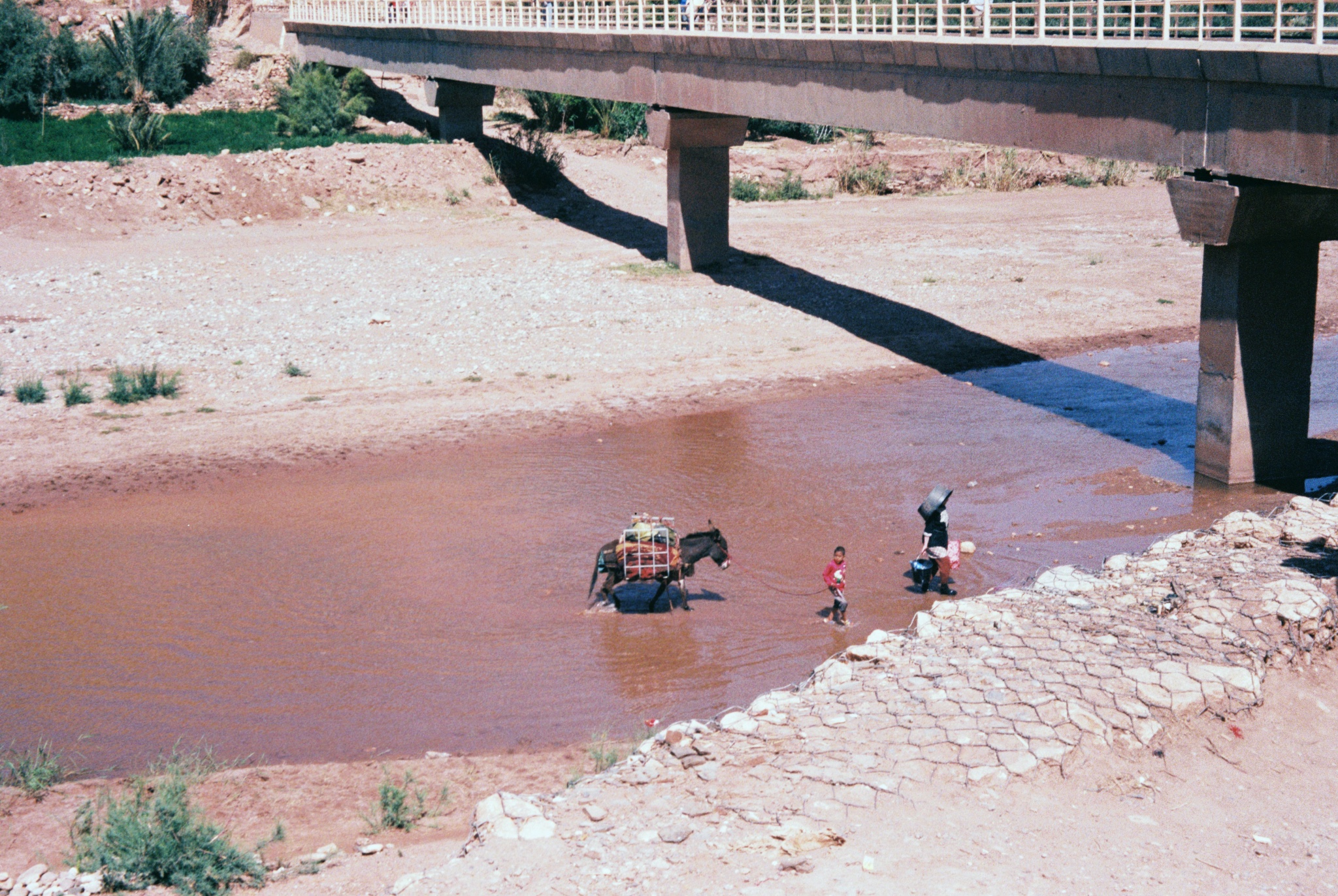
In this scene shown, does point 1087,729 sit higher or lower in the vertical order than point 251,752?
higher

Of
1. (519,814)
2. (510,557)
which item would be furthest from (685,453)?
(519,814)

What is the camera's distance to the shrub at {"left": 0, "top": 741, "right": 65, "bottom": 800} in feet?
29.4

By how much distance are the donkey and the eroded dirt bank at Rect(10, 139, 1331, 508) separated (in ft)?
21.4

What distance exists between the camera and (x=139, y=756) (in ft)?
31.8

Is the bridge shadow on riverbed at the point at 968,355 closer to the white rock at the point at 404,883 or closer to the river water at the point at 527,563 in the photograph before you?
the river water at the point at 527,563

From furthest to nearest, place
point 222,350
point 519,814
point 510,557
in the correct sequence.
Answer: point 222,350, point 510,557, point 519,814

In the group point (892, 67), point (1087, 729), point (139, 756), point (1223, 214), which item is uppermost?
point (892, 67)

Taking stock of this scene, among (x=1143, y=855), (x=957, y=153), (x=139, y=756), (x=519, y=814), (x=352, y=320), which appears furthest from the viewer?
(x=957, y=153)

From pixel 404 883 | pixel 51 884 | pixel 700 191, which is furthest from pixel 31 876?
pixel 700 191

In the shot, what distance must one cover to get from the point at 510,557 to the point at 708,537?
2597 mm

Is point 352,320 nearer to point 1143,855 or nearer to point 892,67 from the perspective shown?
point 892,67

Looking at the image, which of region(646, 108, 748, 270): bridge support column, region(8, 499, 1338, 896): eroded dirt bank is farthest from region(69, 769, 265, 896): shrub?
region(646, 108, 748, 270): bridge support column

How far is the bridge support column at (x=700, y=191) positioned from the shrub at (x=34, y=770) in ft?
64.2

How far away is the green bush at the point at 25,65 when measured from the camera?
143ft
